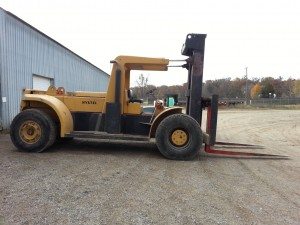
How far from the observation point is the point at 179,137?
980cm

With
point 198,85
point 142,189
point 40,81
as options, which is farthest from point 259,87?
point 142,189

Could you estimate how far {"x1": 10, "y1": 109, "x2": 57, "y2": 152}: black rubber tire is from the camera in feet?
33.0

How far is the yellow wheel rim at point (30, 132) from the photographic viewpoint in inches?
399

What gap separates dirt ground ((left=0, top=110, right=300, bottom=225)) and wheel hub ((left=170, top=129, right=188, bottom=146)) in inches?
20.2

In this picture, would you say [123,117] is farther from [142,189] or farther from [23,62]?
[23,62]

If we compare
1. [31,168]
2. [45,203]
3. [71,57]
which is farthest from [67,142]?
[71,57]

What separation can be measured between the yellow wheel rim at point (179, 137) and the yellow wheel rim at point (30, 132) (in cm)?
336

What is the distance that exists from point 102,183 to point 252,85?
349ft

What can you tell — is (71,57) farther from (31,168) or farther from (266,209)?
(266,209)

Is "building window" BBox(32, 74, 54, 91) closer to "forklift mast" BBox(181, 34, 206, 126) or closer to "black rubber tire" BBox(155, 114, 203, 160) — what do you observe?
"forklift mast" BBox(181, 34, 206, 126)

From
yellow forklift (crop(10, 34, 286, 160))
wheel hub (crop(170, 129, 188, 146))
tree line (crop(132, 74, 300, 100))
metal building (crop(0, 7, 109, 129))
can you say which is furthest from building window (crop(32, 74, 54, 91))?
tree line (crop(132, 74, 300, 100))

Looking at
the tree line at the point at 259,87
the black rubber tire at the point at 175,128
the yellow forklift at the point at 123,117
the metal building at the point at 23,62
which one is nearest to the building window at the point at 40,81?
the metal building at the point at 23,62

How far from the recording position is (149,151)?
435 inches

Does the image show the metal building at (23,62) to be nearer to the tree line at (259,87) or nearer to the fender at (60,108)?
the fender at (60,108)
